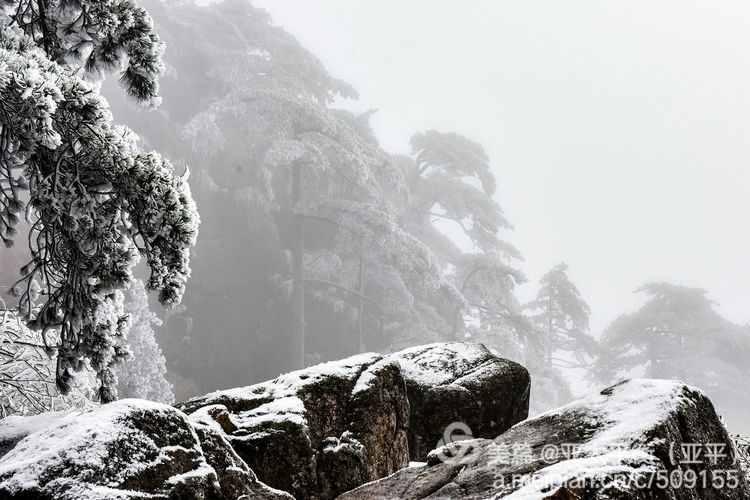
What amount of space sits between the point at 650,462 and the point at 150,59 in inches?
224

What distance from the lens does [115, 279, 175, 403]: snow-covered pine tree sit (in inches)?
690

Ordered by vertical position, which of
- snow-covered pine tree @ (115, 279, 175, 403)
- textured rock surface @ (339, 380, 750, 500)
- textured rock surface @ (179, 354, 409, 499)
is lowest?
textured rock surface @ (339, 380, 750, 500)

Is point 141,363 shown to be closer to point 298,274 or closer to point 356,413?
point 298,274

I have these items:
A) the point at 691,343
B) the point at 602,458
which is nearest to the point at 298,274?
the point at 602,458

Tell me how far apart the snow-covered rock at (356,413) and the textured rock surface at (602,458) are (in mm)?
815

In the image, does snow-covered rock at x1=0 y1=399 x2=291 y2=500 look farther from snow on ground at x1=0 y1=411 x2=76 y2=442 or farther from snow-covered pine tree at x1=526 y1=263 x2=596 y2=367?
snow-covered pine tree at x1=526 y1=263 x2=596 y2=367

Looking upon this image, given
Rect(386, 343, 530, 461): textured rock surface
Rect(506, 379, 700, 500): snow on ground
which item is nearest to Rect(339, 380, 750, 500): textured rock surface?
Rect(506, 379, 700, 500): snow on ground

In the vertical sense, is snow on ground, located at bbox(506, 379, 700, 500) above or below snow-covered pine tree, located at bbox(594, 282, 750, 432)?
below

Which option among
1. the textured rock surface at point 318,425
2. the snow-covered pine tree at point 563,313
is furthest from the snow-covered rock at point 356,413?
the snow-covered pine tree at point 563,313

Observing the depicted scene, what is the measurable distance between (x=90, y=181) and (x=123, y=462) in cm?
324

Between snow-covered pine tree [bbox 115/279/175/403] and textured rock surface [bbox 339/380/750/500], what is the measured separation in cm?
1386

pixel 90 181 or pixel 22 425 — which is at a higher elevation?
pixel 90 181

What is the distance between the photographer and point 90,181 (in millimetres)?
6316

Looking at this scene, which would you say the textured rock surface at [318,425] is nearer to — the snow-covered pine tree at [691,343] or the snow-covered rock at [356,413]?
the snow-covered rock at [356,413]
